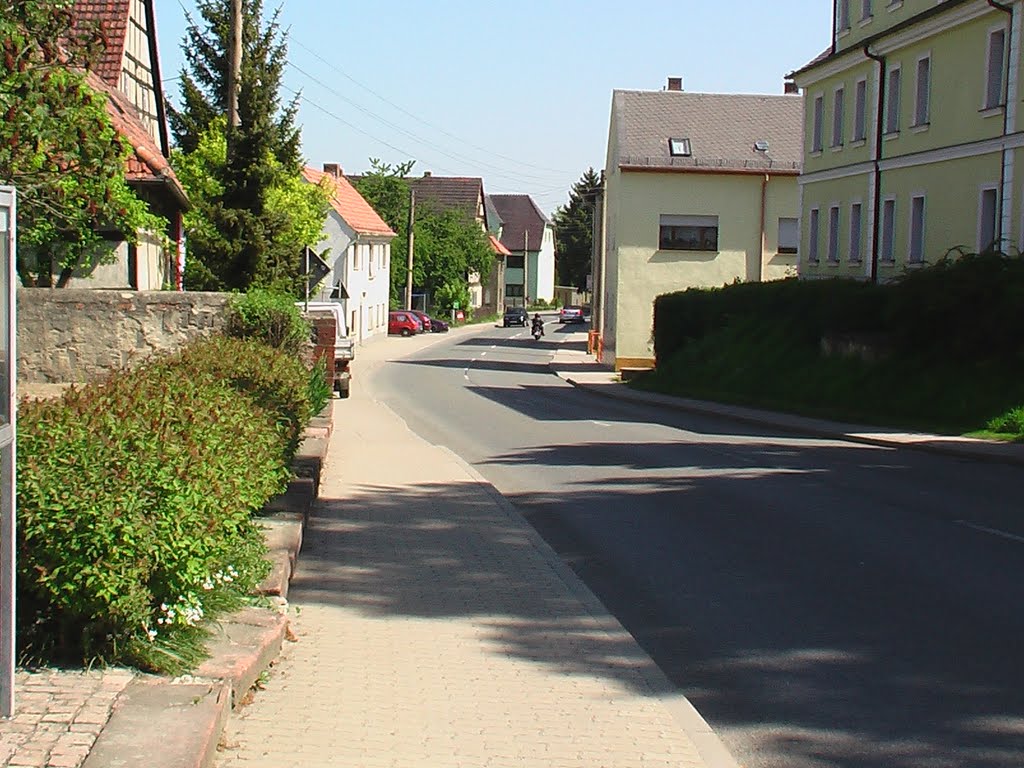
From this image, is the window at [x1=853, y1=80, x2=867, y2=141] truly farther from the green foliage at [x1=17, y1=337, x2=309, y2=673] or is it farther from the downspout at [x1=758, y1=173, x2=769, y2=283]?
the green foliage at [x1=17, y1=337, x2=309, y2=673]

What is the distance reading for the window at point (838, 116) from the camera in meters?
38.2

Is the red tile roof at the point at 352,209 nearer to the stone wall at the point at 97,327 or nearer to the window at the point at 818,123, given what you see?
the window at the point at 818,123

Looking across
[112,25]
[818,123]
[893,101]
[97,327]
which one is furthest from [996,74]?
[97,327]

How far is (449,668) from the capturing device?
698 centimetres

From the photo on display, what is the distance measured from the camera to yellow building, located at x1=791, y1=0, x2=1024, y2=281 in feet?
92.8

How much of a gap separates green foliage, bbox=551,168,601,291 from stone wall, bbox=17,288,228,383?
10608 cm

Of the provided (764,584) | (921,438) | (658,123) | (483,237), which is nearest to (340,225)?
(658,123)

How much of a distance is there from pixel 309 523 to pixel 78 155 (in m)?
4.44

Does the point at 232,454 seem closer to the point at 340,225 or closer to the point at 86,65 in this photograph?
the point at 86,65

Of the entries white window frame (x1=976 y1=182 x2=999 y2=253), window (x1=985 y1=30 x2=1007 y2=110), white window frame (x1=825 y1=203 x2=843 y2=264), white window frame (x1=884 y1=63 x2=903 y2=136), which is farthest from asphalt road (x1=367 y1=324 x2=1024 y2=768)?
white window frame (x1=825 y1=203 x2=843 y2=264)

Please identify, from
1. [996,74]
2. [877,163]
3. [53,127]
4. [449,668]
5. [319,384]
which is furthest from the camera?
[877,163]

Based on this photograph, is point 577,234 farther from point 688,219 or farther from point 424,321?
point 688,219

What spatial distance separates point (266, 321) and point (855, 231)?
24278 mm

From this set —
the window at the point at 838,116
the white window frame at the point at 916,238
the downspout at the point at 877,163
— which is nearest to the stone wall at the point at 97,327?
the white window frame at the point at 916,238
